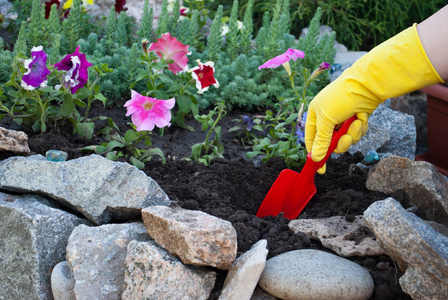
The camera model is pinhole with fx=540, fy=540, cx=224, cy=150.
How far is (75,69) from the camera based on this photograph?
243cm

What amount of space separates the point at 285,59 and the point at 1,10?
296 cm

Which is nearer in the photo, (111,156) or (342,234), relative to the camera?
(342,234)

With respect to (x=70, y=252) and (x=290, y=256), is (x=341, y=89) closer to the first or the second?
(x=290, y=256)

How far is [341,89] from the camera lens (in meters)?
1.96

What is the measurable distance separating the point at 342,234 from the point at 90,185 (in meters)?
0.94

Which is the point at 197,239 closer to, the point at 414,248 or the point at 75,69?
the point at 414,248

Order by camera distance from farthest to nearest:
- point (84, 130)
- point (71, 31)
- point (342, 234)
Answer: point (71, 31), point (84, 130), point (342, 234)

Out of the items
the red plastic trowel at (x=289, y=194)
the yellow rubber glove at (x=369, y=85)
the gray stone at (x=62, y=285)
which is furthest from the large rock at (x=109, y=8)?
the gray stone at (x=62, y=285)

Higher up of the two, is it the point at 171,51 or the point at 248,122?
the point at 171,51

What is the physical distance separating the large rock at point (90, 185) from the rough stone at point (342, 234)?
1.77ft

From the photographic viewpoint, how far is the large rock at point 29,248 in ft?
6.01

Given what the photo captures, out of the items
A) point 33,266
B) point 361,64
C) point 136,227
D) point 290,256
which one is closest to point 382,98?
point 361,64

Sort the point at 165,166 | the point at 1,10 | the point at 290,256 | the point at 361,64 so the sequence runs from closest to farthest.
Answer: the point at 290,256 < the point at 361,64 < the point at 165,166 < the point at 1,10

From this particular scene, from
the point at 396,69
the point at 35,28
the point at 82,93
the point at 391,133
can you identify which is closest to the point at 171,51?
the point at 82,93
